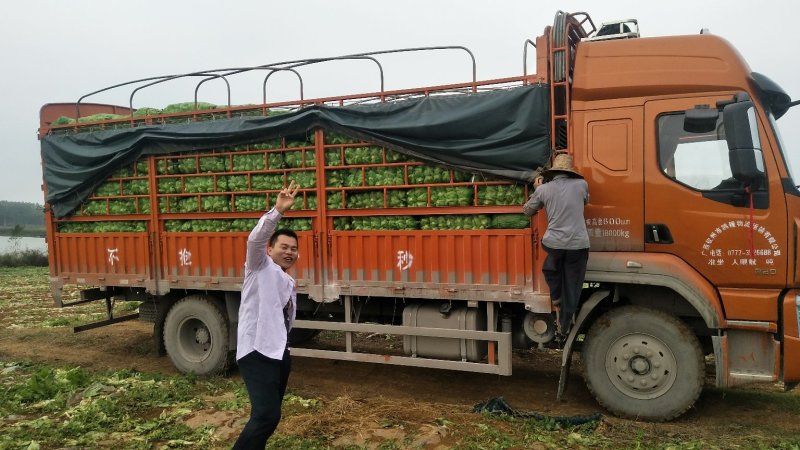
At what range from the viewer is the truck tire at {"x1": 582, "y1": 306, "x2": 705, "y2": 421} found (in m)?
4.72

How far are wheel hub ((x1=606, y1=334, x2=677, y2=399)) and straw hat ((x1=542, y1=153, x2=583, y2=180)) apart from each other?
1559 millimetres

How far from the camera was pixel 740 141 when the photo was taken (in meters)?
4.23

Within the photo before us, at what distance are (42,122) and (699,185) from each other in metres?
8.40

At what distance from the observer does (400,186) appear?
222 inches

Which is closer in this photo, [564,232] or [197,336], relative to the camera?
[564,232]

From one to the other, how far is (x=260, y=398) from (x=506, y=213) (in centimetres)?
290

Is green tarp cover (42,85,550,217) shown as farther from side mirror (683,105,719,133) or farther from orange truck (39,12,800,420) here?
side mirror (683,105,719,133)

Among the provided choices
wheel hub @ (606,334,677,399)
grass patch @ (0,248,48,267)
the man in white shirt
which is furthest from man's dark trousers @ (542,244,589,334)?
grass patch @ (0,248,48,267)

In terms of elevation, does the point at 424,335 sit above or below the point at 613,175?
below

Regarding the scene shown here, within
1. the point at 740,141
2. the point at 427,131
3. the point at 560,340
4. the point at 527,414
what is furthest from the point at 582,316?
the point at 427,131

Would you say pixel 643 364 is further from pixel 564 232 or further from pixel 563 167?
pixel 563 167

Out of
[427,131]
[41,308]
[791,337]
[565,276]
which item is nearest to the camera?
[791,337]

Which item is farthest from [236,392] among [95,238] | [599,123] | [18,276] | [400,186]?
[18,276]

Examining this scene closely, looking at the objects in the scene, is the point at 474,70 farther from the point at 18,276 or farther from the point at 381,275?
the point at 18,276
